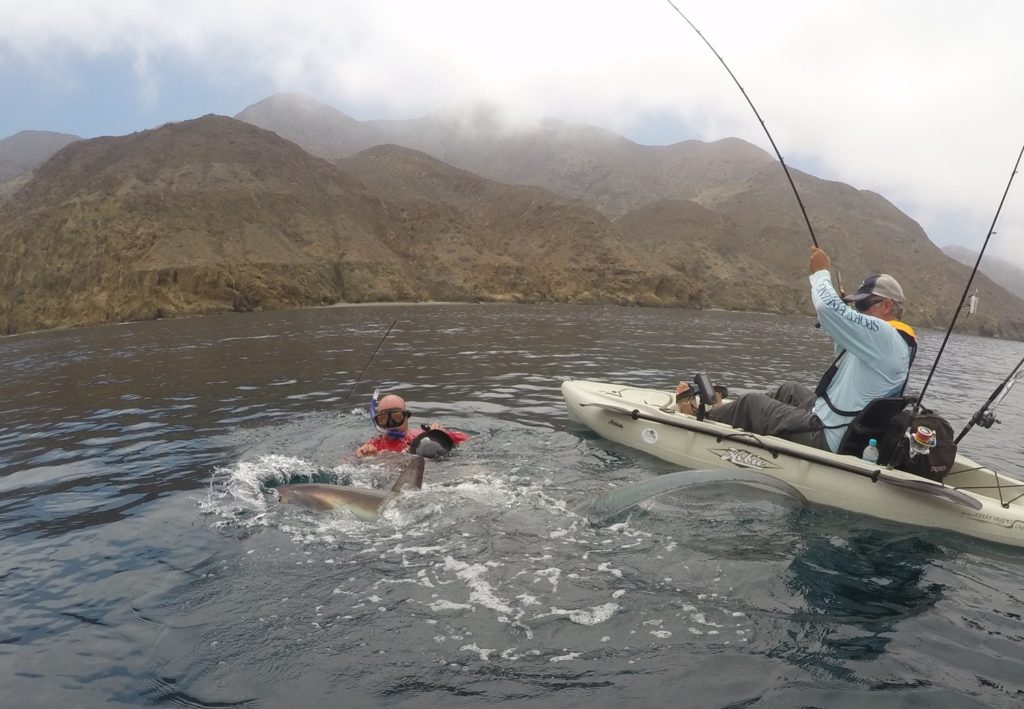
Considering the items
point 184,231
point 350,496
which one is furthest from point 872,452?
point 184,231

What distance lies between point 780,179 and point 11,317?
125 metres

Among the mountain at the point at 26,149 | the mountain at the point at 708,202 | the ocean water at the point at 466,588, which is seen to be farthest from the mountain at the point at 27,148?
the ocean water at the point at 466,588

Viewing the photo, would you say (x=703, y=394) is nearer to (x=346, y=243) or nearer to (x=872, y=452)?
(x=872, y=452)

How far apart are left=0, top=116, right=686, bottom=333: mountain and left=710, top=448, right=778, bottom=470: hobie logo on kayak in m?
40.9

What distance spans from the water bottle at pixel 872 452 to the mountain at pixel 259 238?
42391mm

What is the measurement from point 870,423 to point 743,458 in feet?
4.92

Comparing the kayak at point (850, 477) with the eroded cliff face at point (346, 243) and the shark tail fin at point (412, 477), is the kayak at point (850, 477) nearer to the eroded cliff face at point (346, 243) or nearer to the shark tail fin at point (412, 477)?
the shark tail fin at point (412, 477)

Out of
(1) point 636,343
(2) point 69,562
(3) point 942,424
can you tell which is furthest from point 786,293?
(2) point 69,562

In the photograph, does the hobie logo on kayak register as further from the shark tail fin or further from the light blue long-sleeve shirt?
the shark tail fin

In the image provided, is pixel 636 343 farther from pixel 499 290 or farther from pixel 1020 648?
pixel 499 290

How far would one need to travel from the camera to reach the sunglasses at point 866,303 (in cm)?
639

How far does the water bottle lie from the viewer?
22.6 feet

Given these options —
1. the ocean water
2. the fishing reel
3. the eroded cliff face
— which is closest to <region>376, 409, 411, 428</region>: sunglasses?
the ocean water

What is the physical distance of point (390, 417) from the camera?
320 inches
